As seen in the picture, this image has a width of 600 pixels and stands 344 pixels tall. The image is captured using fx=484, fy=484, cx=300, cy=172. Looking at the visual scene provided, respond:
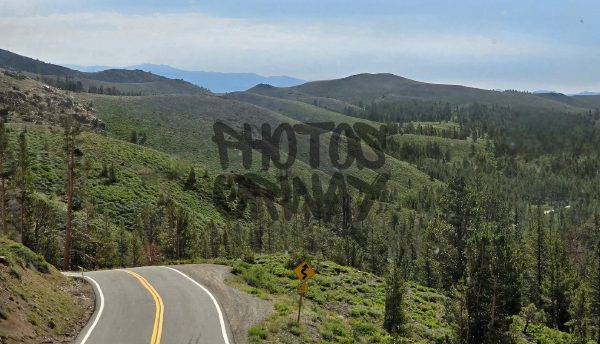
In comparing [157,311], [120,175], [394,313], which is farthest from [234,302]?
[120,175]

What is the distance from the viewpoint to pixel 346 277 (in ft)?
134

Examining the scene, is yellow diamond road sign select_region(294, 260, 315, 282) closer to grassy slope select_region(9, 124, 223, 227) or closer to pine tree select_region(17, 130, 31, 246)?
pine tree select_region(17, 130, 31, 246)

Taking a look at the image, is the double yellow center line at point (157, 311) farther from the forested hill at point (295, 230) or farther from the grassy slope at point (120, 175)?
the grassy slope at point (120, 175)

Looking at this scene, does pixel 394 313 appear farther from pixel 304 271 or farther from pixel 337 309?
pixel 304 271

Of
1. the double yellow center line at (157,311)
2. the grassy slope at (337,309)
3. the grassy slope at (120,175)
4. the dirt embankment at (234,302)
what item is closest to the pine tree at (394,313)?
the grassy slope at (337,309)

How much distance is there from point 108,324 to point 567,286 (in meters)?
59.2

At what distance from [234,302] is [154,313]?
14.2 feet

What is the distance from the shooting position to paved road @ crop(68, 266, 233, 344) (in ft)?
64.8

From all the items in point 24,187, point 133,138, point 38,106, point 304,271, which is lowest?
point 24,187

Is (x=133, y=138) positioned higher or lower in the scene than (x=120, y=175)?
higher

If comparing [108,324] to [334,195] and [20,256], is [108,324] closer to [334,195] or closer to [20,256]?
[20,256]

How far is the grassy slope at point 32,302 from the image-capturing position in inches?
705

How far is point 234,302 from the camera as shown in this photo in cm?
2570

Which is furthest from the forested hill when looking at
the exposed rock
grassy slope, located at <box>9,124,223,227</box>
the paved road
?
the paved road
